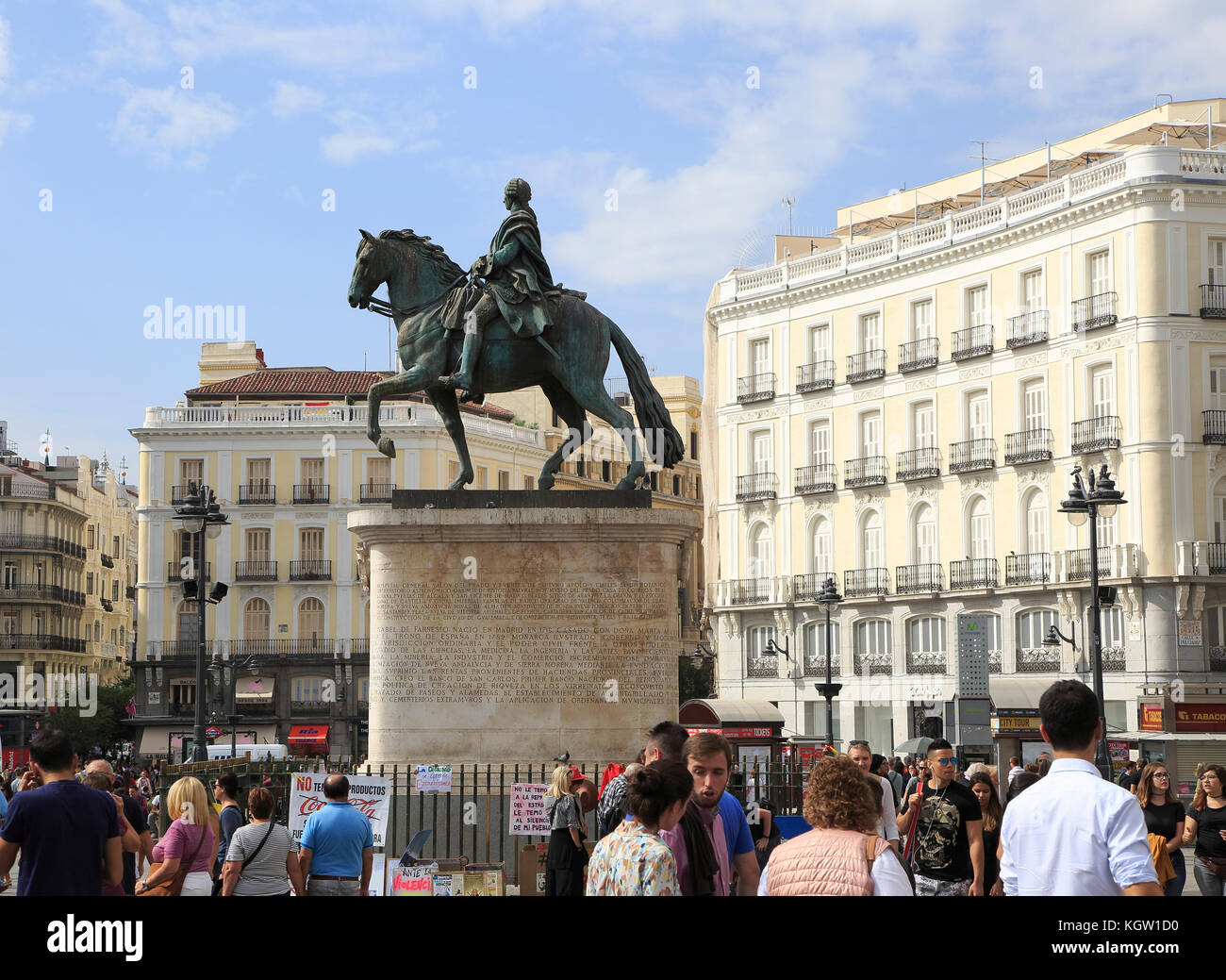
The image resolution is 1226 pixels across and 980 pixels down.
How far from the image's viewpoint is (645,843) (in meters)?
6.80

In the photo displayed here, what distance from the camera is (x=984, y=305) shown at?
56188 mm

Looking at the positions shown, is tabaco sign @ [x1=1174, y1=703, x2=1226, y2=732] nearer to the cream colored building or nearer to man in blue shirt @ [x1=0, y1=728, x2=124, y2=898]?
the cream colored building

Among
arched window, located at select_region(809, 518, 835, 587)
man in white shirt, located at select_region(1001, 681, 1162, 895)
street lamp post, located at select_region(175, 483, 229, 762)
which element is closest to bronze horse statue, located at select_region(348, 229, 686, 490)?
street lamp post, located at select_region(175, 483, 229, 762)

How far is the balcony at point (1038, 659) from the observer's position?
52.2 meters

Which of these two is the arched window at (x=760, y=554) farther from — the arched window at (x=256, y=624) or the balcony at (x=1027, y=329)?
the arched window at (x=256, y=624)

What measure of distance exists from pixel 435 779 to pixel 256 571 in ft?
192

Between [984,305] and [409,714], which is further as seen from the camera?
[984,305]

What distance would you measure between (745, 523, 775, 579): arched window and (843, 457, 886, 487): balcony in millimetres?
4394

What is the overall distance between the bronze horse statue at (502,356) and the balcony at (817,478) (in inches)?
1669

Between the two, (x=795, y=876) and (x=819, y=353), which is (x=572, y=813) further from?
(x=819, y=353)

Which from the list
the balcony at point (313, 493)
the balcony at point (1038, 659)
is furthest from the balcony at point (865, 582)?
the balcony at point (313, 493)
